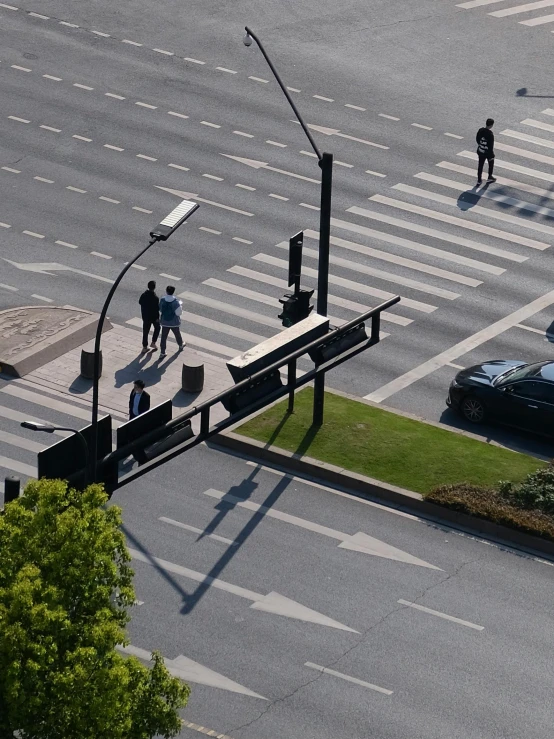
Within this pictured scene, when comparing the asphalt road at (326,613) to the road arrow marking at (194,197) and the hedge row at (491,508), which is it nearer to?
the hedge row at (491,508)

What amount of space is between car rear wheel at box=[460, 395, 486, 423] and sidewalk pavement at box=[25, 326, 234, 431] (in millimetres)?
4816

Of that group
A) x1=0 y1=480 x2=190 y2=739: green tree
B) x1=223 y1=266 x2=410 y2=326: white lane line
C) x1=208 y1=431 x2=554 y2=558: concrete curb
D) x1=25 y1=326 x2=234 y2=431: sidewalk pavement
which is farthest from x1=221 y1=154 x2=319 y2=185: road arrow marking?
x1=0 y1=480 x2=190 y2=739: green tree

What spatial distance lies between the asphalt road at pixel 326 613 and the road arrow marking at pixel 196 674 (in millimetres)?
25

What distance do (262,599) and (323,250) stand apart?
7.70 metres

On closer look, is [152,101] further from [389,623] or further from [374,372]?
[389,623]

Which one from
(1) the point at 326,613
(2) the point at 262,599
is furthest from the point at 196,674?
(1) the point at 326,613

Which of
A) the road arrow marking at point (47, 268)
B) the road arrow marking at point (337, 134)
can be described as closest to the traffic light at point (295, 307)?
the road arrow marking at point (47, 268)

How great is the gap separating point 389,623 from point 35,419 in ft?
30.9

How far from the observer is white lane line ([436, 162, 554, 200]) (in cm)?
4094

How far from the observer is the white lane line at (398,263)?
1401 inches

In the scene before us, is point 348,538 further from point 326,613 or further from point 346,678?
point 346,678

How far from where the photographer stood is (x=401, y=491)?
27344 millimetres

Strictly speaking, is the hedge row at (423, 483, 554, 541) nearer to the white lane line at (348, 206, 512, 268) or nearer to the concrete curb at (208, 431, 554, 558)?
the concrete curb at (208, 431, 554, 558)

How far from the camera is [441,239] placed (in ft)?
125
